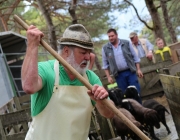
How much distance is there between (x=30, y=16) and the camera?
28.0 m

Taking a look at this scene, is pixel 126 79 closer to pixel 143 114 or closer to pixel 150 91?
pixel 143 114

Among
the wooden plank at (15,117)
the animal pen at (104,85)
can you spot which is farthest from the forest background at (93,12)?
the wooden plank at (15,117)

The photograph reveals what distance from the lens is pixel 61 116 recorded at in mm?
3268

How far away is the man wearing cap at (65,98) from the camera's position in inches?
127

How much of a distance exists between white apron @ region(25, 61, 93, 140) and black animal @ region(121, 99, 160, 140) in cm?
331

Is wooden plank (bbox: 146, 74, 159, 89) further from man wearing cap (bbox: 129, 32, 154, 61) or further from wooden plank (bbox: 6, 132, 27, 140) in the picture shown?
wooden plank (bbox: 6, 132, 27, 140)

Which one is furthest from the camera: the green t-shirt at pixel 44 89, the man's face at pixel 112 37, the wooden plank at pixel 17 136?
the man's face at pixel 112 37

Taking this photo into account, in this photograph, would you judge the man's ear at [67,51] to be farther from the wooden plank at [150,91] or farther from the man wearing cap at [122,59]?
the wooden plank at [150,91]

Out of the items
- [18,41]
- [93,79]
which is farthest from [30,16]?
[93,79]

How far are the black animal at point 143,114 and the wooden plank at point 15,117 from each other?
182cm

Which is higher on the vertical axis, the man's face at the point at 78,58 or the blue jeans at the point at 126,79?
the man's face at the point at 78,58

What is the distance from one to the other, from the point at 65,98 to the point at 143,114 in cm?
361

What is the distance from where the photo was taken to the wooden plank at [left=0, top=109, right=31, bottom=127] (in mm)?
6621

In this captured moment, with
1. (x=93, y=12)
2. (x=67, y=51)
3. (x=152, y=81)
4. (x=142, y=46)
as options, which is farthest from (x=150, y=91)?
(x=93, y=12)
